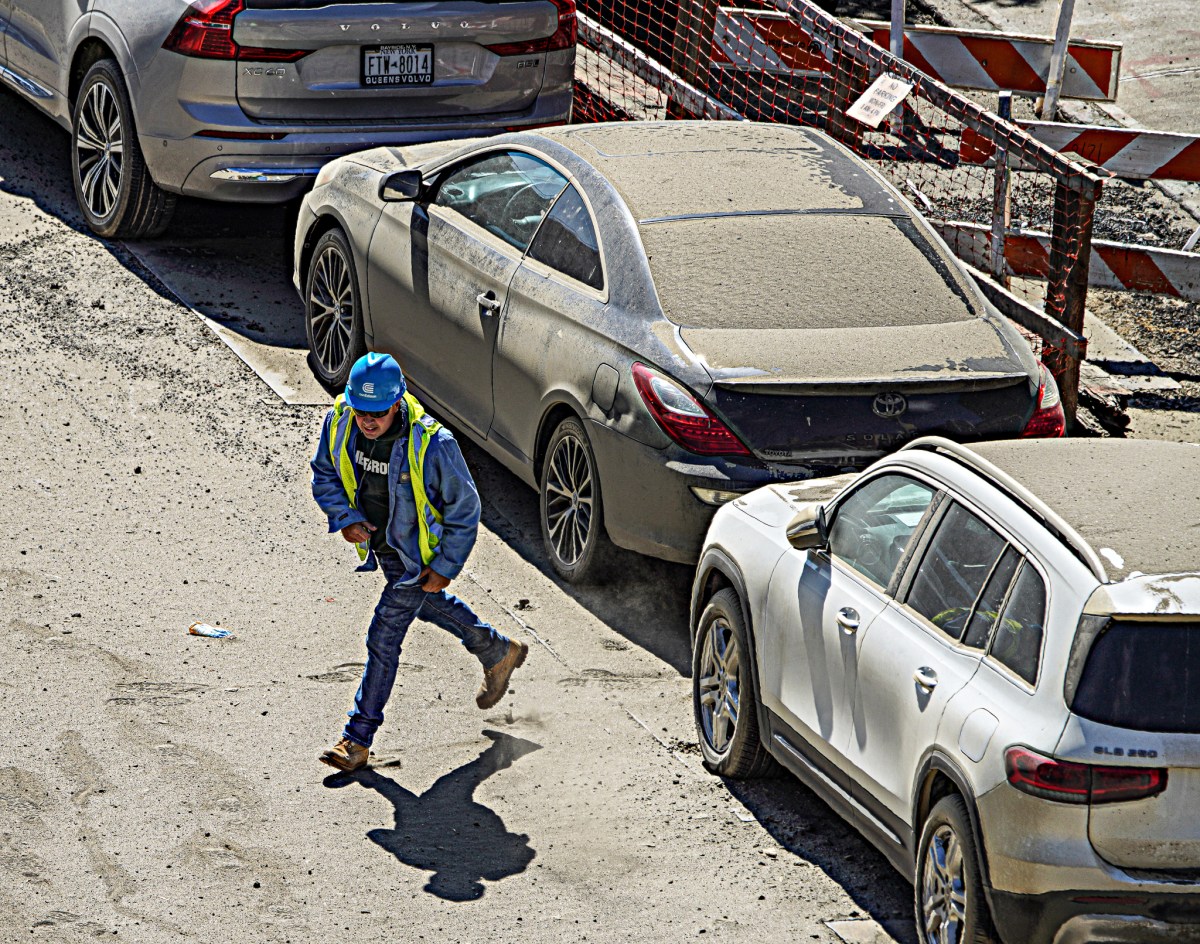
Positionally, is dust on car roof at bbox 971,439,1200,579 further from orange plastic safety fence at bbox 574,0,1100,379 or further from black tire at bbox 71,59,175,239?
black tire at bbox 71,59,175,239

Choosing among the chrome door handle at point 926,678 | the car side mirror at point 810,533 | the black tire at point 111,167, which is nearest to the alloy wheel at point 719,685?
the car side mirror at point 810,533

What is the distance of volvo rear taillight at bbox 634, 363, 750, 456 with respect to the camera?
7.38 m

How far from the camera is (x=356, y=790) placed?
21.7 ft

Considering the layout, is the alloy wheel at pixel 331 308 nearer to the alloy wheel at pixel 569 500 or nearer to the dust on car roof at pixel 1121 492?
the alloy wheel at pixel 569 500

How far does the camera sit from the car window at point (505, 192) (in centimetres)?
866

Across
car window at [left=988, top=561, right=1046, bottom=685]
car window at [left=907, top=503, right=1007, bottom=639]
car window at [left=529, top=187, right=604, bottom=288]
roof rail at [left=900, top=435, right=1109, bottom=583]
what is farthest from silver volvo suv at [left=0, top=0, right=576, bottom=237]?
car window at [left=988, top=561, right=1046, bottom=685]

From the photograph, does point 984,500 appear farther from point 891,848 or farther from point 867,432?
point 867,432

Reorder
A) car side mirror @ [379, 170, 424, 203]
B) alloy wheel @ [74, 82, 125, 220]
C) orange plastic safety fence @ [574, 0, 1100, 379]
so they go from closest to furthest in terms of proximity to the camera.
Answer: car side mirror @ [379, 170, 424, 203], alloy wheel @ [74, 82, 125, 220], orange plastic safety fence @ [574, 0, 1100, 379]

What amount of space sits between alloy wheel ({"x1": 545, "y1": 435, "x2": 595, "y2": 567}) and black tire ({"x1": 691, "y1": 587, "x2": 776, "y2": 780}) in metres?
1.16

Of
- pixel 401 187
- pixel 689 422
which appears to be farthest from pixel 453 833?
pixel 401 187

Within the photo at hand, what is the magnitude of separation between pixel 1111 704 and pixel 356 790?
9.74 ft

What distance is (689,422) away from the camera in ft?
24.3

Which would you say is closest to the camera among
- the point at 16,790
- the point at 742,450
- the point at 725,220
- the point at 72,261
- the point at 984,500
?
the point at 984,500

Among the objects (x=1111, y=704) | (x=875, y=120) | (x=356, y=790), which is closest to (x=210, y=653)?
(x=356, y=790)
